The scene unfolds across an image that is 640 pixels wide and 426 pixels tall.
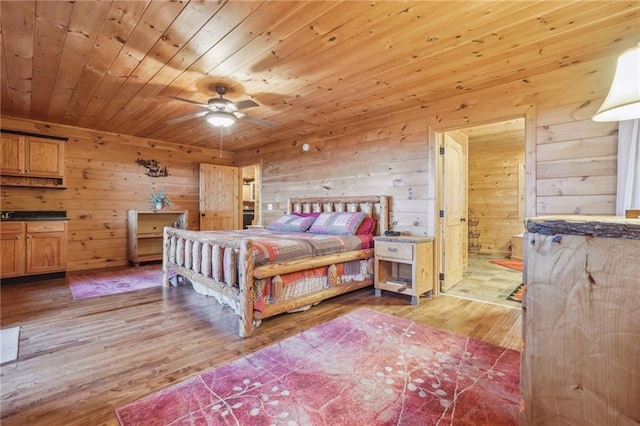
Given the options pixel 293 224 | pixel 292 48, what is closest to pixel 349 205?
pixel 293 224

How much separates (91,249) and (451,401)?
609 centimetres

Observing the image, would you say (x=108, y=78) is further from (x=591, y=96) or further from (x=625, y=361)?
(x=591, y=96)

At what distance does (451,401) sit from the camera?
1.63 metres

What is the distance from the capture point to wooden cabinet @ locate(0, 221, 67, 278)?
13.2 ft

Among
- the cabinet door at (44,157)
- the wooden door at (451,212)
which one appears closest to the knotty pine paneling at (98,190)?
the cabinet door at (44,157)

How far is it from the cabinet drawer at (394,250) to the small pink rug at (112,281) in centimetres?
309

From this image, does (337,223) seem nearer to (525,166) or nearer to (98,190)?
(525,166)

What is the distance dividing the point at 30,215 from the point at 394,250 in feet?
17.8

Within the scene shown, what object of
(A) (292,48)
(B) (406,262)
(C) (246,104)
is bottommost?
(B) (406,262)

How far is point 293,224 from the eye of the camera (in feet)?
14.7

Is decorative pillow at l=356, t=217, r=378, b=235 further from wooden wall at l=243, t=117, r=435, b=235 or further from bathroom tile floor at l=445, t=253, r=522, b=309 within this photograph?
bathroom tile floor at l=445, t=253, r=522, b=309

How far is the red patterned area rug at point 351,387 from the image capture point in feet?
4.94

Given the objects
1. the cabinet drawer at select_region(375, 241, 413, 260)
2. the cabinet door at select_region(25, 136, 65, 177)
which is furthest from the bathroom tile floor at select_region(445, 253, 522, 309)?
the cabinet door at select_region(25, 136, 65, 177)

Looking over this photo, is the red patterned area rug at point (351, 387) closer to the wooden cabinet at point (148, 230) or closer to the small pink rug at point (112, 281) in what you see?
the small pink rug at point (112, 281)
